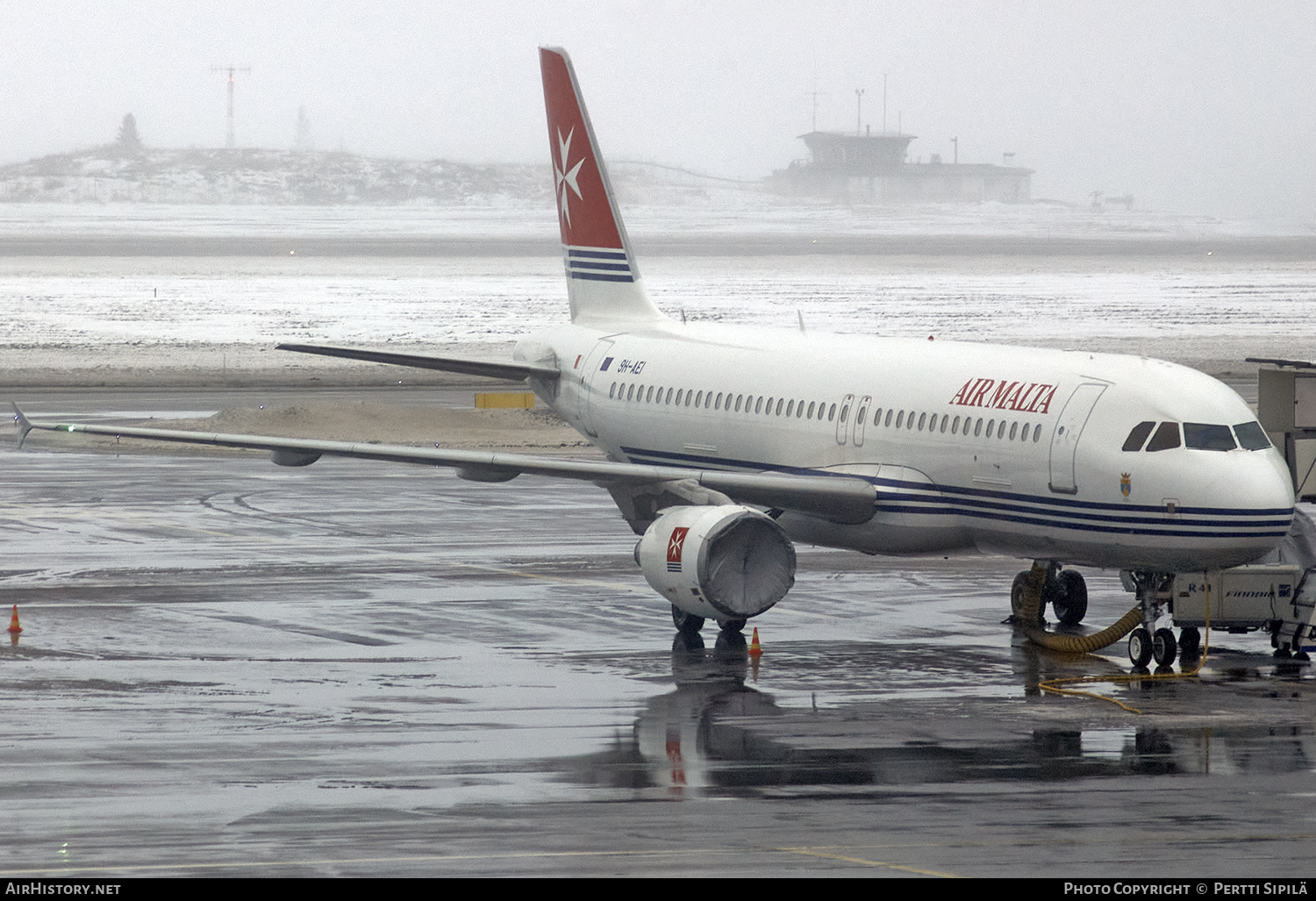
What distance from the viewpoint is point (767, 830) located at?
635 inches

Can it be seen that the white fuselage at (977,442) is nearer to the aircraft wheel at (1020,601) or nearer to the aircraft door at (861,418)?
the aircraft door at (861,418)

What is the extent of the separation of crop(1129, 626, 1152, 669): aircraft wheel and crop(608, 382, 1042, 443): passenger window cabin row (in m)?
2.91

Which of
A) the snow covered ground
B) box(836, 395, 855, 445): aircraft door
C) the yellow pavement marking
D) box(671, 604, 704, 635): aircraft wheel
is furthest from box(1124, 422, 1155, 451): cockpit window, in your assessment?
the snow covered ground

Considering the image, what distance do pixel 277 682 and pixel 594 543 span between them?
45.1 feet

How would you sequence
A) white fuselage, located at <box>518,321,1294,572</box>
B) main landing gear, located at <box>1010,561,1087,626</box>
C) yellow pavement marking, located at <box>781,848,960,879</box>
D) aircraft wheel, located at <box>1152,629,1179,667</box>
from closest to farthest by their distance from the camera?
1. yellow pavement marking, located at <box>781,848,960,879</box>
2. white fuselage, located at <box>518,321,1294,572</box>
3. aircraft wheel, located at <box>1152,629,1179,667</box>
4. main landing gear, located at <box>1010,561,1087,626</box>

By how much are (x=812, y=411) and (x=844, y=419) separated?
2.56 ft

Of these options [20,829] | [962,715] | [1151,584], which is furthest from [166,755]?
[1151,584]

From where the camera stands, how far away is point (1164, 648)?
2475 centimetres

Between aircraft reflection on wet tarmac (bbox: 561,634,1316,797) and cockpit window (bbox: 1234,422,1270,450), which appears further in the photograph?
cockpit window (bbox: 1234,422,1270,450)

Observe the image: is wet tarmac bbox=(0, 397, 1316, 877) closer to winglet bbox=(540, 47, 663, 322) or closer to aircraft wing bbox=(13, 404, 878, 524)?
aircraft wing bbox=(13, 404, 878, 524)

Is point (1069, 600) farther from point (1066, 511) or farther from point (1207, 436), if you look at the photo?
point (1207, 436)

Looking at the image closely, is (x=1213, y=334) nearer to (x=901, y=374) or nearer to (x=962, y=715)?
(x=901, y=374)

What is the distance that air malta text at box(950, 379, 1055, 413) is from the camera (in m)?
26.2

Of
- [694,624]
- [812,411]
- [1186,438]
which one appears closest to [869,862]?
[1186,438]
